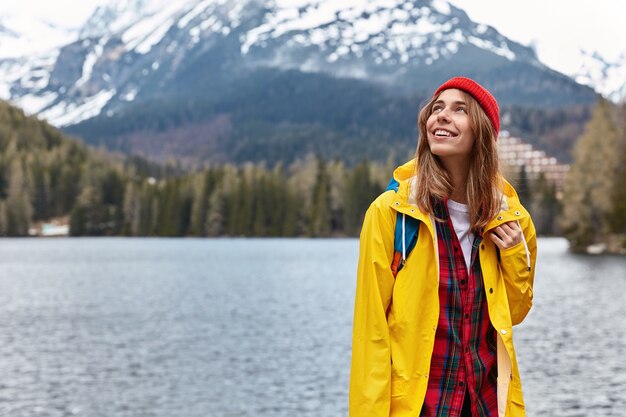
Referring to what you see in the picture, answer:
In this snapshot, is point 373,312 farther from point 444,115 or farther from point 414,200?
point 444,115

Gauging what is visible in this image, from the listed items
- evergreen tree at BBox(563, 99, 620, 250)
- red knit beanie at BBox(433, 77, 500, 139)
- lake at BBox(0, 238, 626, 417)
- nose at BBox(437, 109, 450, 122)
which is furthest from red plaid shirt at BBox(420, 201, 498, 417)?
evergreen tree at BBox(563, 99, 620, 250)

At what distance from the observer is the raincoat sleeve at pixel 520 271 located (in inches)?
187

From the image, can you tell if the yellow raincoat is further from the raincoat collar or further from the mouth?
the mouth

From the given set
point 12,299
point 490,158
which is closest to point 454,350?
point 490,158

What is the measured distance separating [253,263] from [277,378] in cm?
6081

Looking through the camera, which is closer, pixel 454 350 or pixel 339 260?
pixel 454 350

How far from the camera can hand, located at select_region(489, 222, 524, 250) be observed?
185 inches

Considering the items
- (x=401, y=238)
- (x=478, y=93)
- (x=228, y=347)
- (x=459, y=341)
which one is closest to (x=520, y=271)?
(x=459, y=341)

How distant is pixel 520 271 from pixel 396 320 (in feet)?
2.49

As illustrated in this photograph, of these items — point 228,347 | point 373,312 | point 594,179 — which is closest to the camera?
point 373,312

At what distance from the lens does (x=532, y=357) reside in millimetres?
28281

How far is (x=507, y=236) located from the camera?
470cm

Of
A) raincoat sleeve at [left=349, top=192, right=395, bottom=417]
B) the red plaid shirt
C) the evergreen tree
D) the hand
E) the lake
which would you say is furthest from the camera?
the evergreen tree

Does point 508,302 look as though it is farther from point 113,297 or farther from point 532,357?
point 113,297
